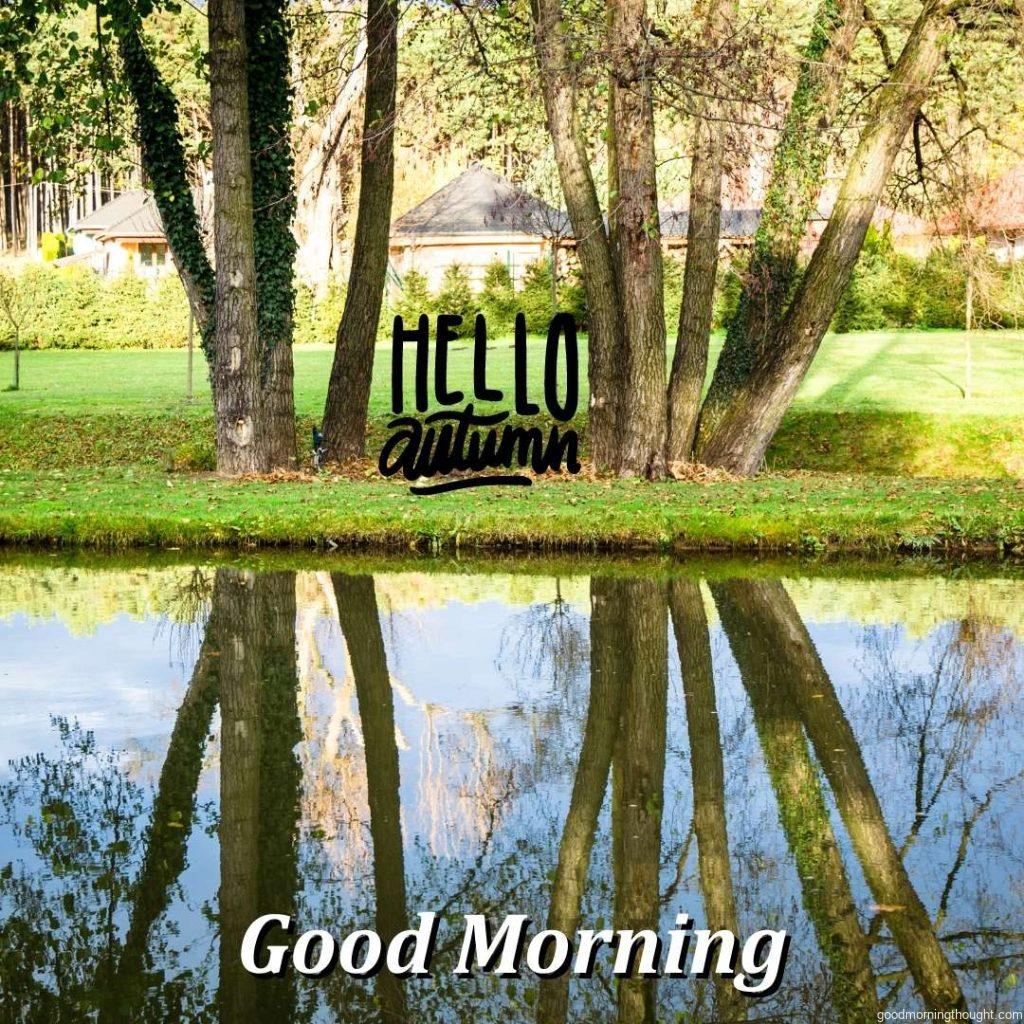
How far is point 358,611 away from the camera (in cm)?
1167

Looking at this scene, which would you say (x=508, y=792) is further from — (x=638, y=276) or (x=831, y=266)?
(x=831, y=266)

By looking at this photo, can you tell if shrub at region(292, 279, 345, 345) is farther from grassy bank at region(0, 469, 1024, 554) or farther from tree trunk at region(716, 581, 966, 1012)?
tree trunk at region(716, 581, 966, 1012)

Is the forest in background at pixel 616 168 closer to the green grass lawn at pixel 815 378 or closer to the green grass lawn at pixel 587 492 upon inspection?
the green grass lawn at pixel 587 492

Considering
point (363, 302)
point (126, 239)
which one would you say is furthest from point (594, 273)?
point (126, 239)

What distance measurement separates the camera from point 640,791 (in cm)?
720

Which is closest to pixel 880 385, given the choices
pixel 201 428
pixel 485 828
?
pixel 201 428

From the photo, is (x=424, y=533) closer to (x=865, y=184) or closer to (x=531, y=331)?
(x=865, y=184)

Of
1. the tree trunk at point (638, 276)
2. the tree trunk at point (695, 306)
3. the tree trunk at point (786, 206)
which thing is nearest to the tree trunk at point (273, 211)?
the tree trunk at point (638, 276)

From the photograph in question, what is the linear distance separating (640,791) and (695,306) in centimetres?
1151

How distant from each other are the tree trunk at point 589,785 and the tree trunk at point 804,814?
0.78 m

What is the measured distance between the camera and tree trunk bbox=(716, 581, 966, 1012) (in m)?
5.29

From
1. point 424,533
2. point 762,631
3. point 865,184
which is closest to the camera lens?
point 762,631

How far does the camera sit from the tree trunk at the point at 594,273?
683 inches

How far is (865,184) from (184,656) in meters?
9.98
